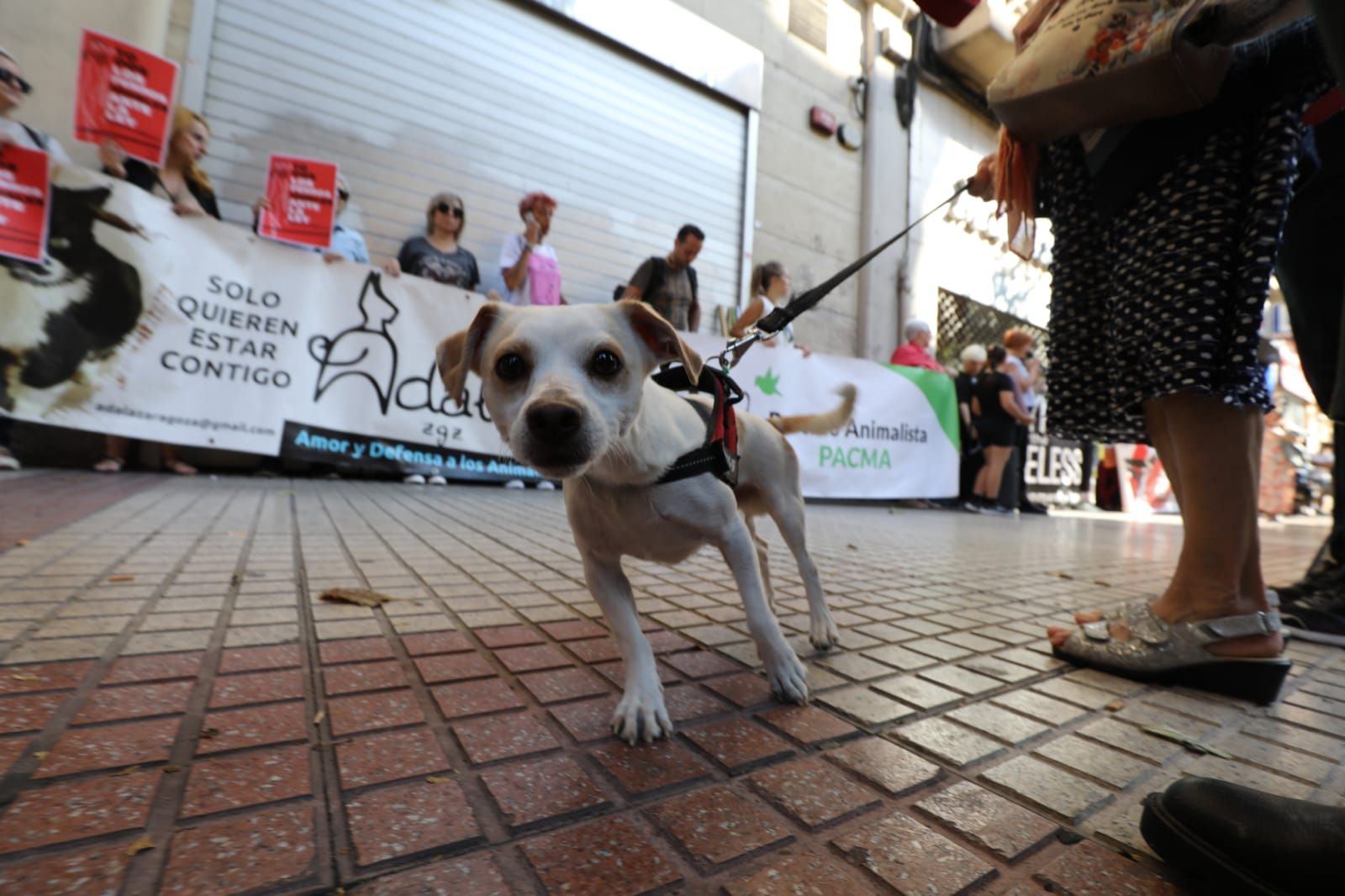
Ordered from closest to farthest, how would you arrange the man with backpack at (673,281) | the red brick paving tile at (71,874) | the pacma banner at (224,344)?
the red brick paving tile at (71,874) < the pacma banner at (224,344) < the man with backpack at (673,281)

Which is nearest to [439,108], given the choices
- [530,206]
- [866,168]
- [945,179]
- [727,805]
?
[530,206]

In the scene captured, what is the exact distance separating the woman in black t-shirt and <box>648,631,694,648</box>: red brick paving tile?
7421 millimetres

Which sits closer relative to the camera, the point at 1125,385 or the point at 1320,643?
the point at 1125,385

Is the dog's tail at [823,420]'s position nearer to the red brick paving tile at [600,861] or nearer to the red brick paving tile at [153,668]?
the red brick paving tile at [600,861]

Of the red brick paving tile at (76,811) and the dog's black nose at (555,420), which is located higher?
the dog's black nose at (555,420)

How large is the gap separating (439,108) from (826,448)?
6152 mm

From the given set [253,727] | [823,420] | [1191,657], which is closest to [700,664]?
[253,727]

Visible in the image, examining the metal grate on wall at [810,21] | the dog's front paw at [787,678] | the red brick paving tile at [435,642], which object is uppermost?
the metal grate on wall at [810,21]

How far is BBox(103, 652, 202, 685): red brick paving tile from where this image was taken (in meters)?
1.42

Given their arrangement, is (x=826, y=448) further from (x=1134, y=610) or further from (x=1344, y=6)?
(x=1344, y=6)

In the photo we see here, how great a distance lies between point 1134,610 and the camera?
190 centimetres

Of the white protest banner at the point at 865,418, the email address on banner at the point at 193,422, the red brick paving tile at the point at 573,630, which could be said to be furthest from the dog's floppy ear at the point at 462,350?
the white protest banner at the point at 865,418

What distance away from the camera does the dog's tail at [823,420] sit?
8.32 ft

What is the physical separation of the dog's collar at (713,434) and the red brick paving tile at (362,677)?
2.73 ft
